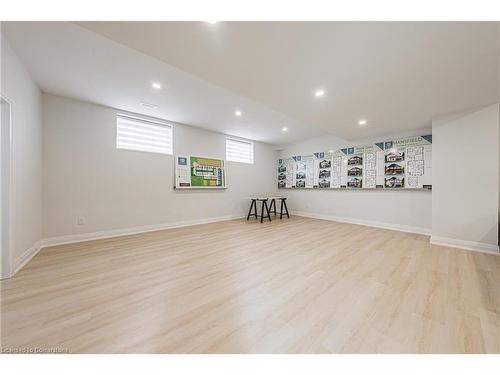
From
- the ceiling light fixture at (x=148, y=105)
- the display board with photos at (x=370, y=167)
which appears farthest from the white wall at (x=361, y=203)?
the ceiling light fixture at (x=148, y=105)

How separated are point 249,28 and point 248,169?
14.1 feet

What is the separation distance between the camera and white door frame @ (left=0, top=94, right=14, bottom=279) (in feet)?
5.76

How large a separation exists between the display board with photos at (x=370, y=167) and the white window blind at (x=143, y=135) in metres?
3.94

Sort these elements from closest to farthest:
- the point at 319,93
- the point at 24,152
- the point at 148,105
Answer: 1. the point at 24,152
2. the point at 319,93
3. the point at 148,105

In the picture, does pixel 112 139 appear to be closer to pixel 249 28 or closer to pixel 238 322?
pixel 249 28

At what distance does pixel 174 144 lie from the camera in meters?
4.12

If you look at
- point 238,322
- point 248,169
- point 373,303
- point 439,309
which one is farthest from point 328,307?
point 248,169

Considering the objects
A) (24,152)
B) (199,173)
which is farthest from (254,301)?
(199,173)

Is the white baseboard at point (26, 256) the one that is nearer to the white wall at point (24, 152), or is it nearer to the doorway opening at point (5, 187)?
the white wall at point (24, 152)

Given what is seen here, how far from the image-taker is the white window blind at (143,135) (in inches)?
138

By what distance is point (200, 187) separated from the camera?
4.51m

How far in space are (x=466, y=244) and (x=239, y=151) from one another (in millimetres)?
4996

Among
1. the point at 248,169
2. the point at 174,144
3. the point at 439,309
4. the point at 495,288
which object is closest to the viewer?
the point at 439,309

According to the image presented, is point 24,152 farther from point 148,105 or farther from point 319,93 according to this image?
point 319,93
